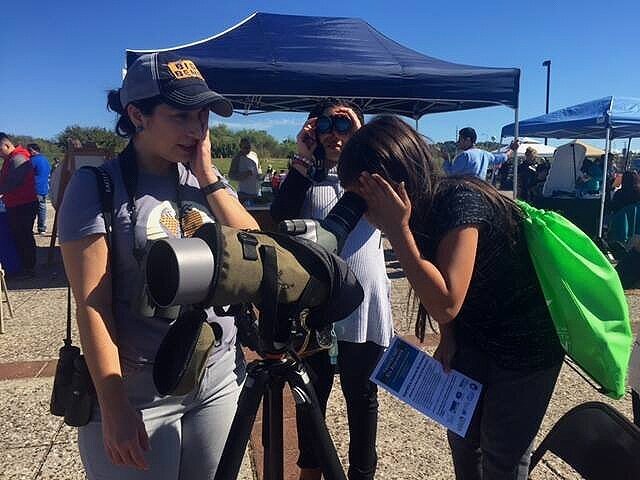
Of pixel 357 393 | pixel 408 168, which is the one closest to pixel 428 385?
pixel 357 393

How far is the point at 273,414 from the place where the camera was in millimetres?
1174

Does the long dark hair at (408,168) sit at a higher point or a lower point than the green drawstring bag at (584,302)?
higher

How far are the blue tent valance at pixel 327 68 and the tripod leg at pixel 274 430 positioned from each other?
531cm

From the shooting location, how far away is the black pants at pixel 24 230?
688 centimetres

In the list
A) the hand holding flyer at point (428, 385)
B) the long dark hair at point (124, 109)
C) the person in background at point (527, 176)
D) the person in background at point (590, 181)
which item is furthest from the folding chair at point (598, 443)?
the person in background at point (527, 176)

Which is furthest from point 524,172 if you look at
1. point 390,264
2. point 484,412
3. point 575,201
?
point 484,412

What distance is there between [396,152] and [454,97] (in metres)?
5.78

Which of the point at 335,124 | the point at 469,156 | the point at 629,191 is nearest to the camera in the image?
the point at 335,124

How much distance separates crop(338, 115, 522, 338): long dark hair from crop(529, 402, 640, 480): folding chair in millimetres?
755

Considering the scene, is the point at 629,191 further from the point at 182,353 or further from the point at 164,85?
the point at 182,353

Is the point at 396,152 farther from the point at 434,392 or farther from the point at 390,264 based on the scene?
the point at 390,264

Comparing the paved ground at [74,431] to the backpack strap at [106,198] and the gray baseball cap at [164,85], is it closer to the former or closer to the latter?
the backpack strap at [106,198]

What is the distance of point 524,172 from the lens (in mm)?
13914

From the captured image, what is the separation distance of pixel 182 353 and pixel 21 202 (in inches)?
278
